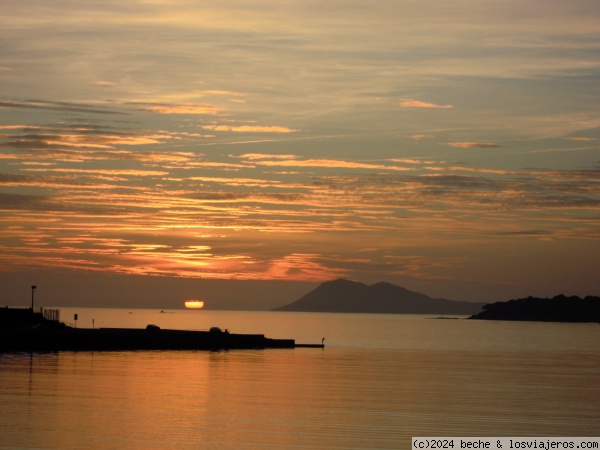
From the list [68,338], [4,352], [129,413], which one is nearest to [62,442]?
[129,413]

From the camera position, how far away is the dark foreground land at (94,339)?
102 m

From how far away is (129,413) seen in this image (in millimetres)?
50844

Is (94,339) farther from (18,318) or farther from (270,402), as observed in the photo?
(270,402)

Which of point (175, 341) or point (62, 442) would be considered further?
point (175, 341)

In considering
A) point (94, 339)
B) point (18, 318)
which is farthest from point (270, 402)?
point (18, 318)

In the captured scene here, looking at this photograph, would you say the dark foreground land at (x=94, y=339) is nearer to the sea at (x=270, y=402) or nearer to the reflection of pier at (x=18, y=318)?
the reflection of pier at (x=18, y=318)

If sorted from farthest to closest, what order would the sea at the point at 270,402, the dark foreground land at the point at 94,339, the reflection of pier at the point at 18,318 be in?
the reflection of pier at the point at 18,318, the dark foreground land at the point at 94,339, the sea at the point at 270,402

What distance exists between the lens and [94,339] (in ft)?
359

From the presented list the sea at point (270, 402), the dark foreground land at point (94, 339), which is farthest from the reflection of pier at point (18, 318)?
the sea at point (270, 402)

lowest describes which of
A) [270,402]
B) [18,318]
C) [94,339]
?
[270,402]

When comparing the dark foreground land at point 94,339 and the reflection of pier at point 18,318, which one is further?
the reflection of pier at point 18,318

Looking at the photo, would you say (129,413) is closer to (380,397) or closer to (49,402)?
(49,402)

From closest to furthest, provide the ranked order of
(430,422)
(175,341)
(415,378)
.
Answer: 1. (430,422)
2. (415,378)
3. (175,341)

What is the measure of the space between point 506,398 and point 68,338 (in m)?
60.2
